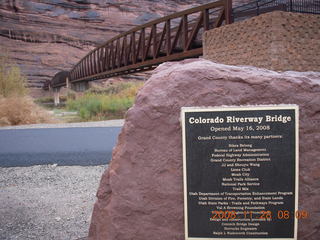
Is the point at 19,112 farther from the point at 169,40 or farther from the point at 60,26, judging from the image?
the point at 60,26

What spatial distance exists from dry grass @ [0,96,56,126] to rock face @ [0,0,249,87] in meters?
8.67

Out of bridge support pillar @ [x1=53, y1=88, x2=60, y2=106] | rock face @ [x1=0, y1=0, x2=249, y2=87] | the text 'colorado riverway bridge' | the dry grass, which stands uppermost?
rock face @ [x1=0, y1=0, x2=249, y2=87]

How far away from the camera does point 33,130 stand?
225 inches

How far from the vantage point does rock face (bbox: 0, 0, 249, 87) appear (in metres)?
19.0

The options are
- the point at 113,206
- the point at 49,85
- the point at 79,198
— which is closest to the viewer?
the point at 113,206

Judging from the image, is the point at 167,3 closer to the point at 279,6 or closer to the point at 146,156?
the point at 279,6

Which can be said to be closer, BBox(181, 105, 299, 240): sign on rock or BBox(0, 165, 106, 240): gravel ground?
BBox(181, 105, 299, 240): sign on rock

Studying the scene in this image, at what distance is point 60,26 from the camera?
21.9m

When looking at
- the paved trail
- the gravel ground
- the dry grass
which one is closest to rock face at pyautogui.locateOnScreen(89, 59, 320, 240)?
the gravel ground

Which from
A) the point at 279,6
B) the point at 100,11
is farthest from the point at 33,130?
the point at 100,11

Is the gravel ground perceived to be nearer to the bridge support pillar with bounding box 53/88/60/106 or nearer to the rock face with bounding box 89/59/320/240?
the rock face with bounding box 89/59/320/240

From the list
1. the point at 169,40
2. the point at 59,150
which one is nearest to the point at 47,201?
the point at 59,150

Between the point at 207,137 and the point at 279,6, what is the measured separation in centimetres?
682

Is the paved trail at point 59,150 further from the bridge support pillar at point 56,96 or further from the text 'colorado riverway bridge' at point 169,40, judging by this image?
the bridge support pillar at point 56,96
